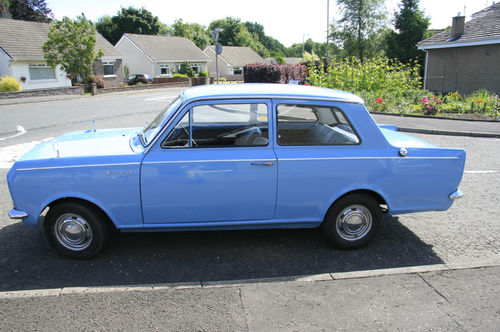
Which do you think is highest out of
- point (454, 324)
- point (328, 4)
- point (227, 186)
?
point (328, 4)

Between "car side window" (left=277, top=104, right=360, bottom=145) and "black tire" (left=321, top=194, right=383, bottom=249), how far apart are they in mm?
650

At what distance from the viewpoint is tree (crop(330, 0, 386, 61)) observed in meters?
53.8

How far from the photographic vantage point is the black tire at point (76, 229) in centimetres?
380

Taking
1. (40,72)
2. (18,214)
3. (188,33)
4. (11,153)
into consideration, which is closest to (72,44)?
(40,72)

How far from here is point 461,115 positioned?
13.8 meters

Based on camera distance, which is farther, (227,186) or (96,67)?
(96,67)

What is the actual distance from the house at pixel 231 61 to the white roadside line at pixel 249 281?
5970 centimetres

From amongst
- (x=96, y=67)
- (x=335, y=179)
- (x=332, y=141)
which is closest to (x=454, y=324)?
(x=335, y=179)

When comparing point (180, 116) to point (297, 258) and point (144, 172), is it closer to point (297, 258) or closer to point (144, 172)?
point (144, 172)

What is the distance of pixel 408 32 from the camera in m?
45.4

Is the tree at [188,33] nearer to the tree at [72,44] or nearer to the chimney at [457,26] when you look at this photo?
the tree at [72,44]

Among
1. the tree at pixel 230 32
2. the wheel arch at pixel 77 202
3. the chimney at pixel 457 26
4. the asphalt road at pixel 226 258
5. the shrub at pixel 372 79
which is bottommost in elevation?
the asphalt road at pixel 226 258

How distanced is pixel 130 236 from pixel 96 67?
38697 millimetres

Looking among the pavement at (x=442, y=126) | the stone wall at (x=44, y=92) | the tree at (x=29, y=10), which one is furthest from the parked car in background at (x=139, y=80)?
the pavement at (x=442, y=126)
